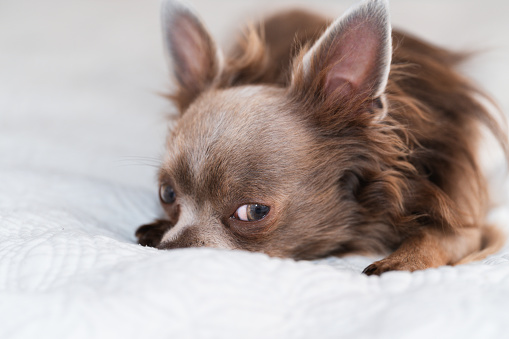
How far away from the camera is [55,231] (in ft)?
6.20

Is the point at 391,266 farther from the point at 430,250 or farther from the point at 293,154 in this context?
the point at 293,154

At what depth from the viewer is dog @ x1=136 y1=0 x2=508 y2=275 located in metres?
2.02

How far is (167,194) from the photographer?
235cm

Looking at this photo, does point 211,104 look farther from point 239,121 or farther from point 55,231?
point 55,231

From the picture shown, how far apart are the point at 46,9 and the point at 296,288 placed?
4.87 metres

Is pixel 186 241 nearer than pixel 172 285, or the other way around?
pixel 172 285

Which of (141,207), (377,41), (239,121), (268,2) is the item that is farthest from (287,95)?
(268,2)

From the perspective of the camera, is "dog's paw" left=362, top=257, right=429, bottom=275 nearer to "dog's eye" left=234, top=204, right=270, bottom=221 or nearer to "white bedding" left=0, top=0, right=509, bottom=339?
"white bedding" left=0, top=0, right=509, bottom=339

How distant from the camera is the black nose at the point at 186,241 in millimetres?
2008

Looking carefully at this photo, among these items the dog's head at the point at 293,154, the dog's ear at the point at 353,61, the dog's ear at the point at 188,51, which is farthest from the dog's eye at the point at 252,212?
the dog's ear at the point at 188,51

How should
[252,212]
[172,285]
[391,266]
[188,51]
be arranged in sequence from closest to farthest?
[172,285], [391,266], [252,212], [188,51]

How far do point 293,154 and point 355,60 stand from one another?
464mm

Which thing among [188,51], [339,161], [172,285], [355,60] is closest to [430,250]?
[339,161]

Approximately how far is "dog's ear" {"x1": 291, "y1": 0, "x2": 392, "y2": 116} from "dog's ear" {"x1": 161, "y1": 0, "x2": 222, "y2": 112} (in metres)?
0.58
